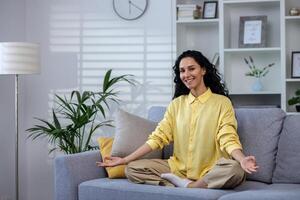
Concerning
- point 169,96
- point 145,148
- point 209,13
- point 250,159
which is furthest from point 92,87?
point 250,159

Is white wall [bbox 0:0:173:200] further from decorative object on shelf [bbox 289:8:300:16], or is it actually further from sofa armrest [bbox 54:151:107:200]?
sofa armrest [bbox 54:151:107:200]

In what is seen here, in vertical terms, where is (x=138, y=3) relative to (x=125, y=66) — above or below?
above

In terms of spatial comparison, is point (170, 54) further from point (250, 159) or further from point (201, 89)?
point (250, 159)

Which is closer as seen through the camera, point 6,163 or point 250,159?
point 250,159

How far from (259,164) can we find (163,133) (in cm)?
57

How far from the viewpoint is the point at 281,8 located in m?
4.62

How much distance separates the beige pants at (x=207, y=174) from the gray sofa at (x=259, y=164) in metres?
0.06

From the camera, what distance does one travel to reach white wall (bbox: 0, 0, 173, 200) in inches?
193

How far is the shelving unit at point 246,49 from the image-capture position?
15.4 feet

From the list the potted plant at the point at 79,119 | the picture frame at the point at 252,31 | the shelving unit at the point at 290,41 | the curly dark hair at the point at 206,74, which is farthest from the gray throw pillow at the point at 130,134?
the shelving unit at the point at 290,41

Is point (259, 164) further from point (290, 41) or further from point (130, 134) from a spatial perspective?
point (290, 41)

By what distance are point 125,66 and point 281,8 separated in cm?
140

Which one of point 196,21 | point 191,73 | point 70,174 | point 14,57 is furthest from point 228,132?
point 196,21

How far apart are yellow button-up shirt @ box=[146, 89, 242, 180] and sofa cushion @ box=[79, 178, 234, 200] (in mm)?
269
